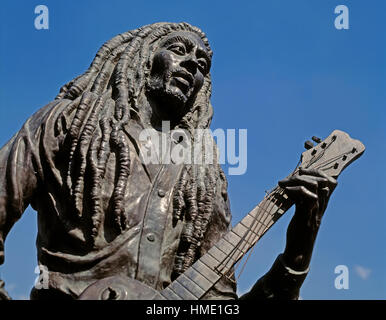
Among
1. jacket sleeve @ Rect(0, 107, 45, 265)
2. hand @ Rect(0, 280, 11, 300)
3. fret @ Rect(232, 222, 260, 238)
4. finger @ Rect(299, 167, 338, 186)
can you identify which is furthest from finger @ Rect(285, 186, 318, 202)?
hand @ Rect(0, 280, 11, 300)

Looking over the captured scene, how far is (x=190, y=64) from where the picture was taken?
19.9 ft

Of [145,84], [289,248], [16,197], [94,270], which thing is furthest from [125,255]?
[145,84]

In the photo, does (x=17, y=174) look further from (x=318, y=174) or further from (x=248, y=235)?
(x=318, y=174)

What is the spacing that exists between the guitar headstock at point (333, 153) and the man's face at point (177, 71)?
1058 millimetres

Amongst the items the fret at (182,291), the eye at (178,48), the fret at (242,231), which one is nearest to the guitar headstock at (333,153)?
the fret at (242,231)

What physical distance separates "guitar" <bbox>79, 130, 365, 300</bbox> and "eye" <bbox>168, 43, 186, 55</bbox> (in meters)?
1.27

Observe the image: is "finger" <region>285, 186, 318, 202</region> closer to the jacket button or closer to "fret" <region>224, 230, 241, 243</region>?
"fret" <region>224, 230, 241, 243</region>

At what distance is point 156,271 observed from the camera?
16.6 feet

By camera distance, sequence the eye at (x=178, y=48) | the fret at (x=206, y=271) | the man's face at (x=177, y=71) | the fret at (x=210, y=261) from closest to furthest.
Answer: the fret at (x=206, y=271) → the fret at (x=210, y=261) → the man's face at (x=177, y=71) → the eye at (x=178, y=48)

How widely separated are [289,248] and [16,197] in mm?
1979

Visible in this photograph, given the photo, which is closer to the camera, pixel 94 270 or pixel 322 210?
pixel 94 270

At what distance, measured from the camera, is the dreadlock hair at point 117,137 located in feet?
16.9

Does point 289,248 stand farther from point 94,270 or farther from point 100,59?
point 100,59

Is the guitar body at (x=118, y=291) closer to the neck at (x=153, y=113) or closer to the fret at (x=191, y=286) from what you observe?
the fret at (x=191, y=286)
